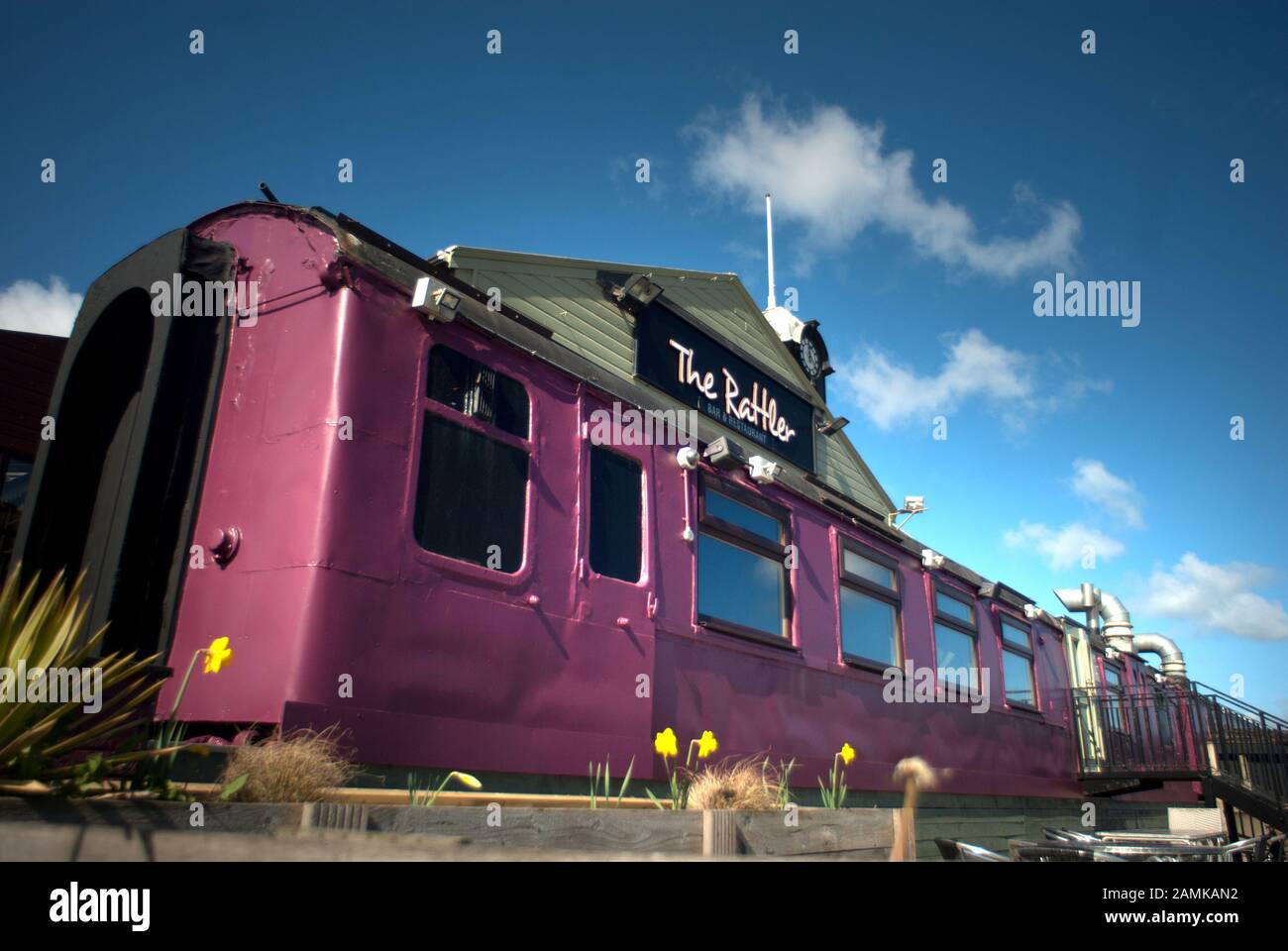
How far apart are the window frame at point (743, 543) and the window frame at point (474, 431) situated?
1477 mm

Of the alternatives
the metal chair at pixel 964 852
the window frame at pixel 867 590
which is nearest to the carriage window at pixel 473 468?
the metal chair at pixel 964 852

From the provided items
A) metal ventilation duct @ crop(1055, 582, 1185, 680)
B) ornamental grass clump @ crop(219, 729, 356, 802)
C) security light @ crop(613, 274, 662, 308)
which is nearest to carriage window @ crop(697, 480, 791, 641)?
security light @ crop(613, 274, 662, 308)

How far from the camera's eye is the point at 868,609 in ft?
24.4

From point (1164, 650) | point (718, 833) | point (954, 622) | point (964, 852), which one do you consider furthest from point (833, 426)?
point (1164, 650)

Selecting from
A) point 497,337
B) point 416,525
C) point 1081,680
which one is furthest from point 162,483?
point 1081,680

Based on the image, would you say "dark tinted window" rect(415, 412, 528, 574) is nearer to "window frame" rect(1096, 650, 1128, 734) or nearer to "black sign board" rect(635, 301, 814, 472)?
"black sign board" rect(635, 301, 814, 472)

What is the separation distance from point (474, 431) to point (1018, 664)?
817 cm

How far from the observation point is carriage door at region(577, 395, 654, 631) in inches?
185

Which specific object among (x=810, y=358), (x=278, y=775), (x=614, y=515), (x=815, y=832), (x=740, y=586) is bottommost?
(x=815, y=832)

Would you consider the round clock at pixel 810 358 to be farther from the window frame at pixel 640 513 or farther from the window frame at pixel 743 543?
the window frame at pixel 640 513

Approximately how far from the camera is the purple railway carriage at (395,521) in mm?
3537

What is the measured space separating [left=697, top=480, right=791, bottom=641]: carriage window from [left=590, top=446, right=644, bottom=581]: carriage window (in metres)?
0.69

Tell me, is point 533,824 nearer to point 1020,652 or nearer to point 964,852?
point 964,852
